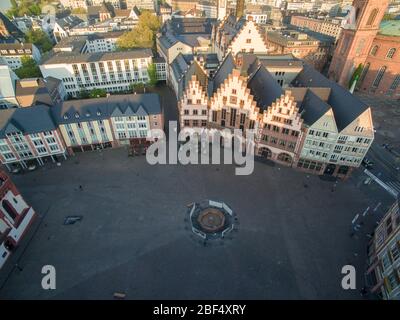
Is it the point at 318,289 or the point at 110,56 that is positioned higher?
the point at 110,56

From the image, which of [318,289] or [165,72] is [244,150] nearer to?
[318,289]

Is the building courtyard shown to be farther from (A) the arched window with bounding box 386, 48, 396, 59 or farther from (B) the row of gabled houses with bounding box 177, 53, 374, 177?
(A) the arched window with bounding box 386, 48, 396, 59


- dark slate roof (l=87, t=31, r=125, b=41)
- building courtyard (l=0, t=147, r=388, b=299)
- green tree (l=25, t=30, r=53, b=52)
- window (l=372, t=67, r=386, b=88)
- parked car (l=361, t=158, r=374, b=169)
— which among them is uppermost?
dark slate roof (l=87, t=31, r=125, b=41)

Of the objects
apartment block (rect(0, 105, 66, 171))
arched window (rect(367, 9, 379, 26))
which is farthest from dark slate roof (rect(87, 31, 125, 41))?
arched window (rect(367, 9, 379, 26))

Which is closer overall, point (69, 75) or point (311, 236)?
point (311, 236)

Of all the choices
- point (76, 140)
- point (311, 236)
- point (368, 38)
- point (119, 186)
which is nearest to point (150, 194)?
point (119, 186)

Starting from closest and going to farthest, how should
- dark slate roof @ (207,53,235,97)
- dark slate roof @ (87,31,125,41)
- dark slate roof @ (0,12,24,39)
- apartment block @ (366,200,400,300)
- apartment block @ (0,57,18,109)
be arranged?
apartment block @ (366,200,400,300), dark slate roof @ (207,53,235,97), apartment block @ (0,57,18,109), dark slate roof @ (87,31,125,41), dark slate roof @ (0,12,24,39)

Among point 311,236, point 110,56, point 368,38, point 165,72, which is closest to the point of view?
point 311,236
